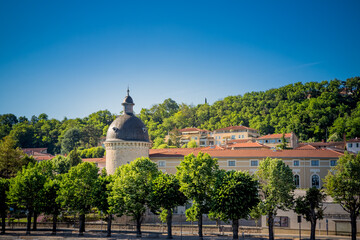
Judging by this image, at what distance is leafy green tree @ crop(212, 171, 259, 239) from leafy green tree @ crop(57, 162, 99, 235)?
16.0m

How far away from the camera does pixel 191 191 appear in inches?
1572

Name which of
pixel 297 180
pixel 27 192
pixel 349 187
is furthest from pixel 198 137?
pixel 349 187

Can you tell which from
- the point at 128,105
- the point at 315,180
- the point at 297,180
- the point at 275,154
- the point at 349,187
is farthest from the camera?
the point at 128,105

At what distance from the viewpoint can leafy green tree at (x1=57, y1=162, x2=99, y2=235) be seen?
143 feet

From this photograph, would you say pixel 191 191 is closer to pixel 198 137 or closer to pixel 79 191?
pixel 79 191

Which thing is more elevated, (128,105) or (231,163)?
(128,105)

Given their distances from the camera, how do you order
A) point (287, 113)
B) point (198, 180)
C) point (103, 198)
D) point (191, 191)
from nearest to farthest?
point (191, 191), point (198, 180), point (103, 198), point (287, 113)

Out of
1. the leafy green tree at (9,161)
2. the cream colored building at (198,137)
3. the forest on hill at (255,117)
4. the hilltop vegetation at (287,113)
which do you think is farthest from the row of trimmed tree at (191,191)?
the cream colored building at (198,137)

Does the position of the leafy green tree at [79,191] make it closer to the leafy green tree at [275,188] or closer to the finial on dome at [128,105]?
the finial on dome at [128,105]

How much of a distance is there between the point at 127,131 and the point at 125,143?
6.58ft

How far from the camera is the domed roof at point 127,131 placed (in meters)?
56.7

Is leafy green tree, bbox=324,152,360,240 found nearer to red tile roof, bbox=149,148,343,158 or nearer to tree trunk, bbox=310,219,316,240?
tree trunk, bbox=310,219,316,240

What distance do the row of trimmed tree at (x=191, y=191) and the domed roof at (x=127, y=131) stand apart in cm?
1128

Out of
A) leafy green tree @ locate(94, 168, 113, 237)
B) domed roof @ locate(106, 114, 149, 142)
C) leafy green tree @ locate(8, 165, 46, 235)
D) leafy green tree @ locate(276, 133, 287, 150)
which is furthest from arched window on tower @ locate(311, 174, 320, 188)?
leafy green tree @ locate(8, 165, 46, 235)
